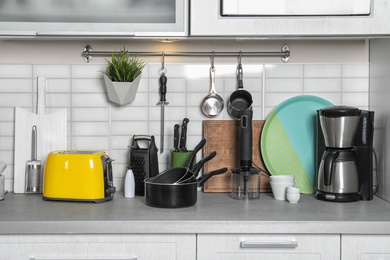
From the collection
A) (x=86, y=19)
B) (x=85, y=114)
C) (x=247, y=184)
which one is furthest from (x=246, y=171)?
(x=86, y=19)

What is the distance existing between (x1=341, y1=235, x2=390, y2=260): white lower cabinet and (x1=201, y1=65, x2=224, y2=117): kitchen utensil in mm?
855

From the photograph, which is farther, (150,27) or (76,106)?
(76,106)

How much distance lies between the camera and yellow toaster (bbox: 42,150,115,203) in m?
2.23

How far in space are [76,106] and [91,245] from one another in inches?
31.9

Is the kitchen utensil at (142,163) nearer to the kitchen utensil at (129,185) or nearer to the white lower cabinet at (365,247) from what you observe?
the kitchen utensil at (129,185)

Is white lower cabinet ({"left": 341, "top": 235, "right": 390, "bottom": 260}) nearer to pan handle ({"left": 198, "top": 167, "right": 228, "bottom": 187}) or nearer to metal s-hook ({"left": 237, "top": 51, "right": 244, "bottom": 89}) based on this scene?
pan handle ({"left": 198, "top": 167, "right": 228, "bottom": 187})

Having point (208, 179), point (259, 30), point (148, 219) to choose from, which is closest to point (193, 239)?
point (148, 219)

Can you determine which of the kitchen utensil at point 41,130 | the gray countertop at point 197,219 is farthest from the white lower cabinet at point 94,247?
the kitchen utensil at point 41,130

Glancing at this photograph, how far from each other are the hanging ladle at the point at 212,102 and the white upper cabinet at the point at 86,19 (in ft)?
1.19

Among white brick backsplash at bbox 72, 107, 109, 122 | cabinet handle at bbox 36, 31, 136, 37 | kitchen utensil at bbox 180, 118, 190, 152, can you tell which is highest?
cabinet handle at bbox 36, 31, 136, 37

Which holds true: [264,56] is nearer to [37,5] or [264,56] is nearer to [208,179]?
[208,179]

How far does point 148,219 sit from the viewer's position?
1950 mm

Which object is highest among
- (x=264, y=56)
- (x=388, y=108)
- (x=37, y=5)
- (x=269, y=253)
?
(x=37, y=5)

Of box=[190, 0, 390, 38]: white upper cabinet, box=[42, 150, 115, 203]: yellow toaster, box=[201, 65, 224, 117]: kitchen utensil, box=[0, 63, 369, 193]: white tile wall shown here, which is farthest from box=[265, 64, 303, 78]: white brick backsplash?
box=[42, 150, 115, 203]: yellow toaster
